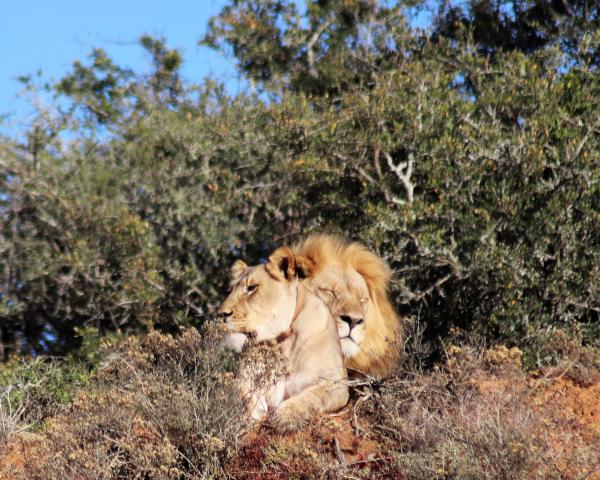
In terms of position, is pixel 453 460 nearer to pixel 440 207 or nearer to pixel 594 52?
pixel 440 207

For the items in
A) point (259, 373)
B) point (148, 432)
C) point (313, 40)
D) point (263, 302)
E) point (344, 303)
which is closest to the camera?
point (148, 432)

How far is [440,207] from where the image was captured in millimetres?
9391

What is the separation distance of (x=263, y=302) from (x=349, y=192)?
277cm

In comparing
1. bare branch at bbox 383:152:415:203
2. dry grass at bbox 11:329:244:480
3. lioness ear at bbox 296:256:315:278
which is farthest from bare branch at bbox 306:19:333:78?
dry grass at bbox 11:329:244:480

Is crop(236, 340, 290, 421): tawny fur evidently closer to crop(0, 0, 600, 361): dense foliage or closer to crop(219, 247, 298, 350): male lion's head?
crop(219, 247, 298, 350): male lion's head

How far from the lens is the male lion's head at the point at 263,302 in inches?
312

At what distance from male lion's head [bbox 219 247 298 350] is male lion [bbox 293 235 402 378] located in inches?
7.3

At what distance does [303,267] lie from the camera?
8.20 meters

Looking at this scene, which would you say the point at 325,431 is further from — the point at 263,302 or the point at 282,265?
the point at 282,265

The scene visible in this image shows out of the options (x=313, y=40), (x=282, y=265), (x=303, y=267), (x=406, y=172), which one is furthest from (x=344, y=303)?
(x=313, y=40)

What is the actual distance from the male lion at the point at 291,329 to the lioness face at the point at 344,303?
0.13 m

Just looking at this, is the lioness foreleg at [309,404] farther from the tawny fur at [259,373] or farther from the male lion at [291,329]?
the tawny fur at [259,373]

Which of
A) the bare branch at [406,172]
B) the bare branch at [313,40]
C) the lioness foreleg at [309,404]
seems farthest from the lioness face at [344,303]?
the bare branch at [313,40]

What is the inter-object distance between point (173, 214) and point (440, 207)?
3.09m
